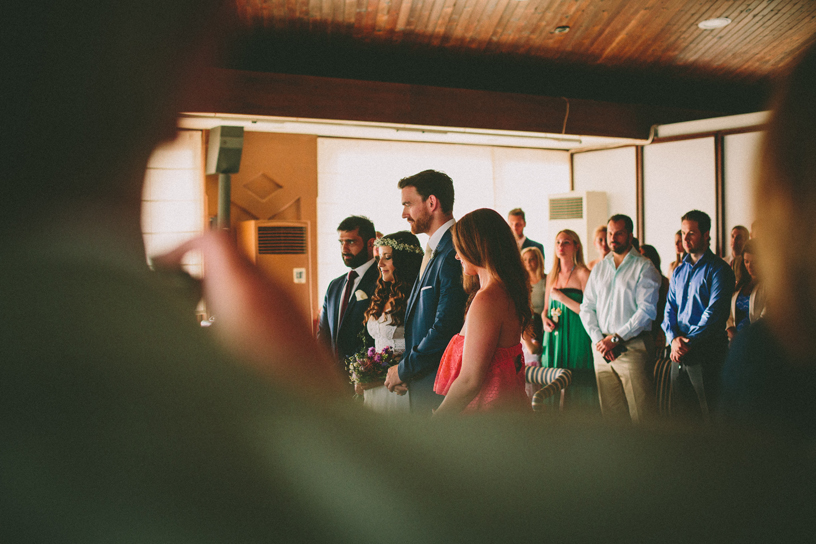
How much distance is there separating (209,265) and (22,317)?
11 cm

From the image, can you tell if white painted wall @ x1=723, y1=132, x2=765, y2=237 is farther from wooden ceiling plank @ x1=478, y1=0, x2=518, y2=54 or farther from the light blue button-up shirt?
the light blue button-up shirt

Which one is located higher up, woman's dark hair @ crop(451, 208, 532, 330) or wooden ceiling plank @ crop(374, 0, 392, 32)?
wooden ceiling plank @ crop(374, 0, 392, 32)

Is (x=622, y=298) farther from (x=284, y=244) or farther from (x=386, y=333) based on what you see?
(x=284, y=244)

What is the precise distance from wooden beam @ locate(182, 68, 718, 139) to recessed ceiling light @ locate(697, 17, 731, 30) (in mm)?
1593

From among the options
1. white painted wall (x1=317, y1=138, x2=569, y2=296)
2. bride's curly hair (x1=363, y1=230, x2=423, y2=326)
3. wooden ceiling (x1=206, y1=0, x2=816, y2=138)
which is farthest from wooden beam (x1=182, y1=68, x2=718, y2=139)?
bride's curly hair (x1=363, y1=230, x2=423, y2=326)

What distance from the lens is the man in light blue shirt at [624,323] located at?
4.04m

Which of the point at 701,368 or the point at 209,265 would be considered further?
the point at 701,368

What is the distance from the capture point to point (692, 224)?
12.8ft

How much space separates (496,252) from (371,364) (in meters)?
0.85

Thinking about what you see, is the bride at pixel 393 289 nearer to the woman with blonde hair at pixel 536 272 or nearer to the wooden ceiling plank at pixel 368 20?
the woman with blonde hair at pixel 536 272

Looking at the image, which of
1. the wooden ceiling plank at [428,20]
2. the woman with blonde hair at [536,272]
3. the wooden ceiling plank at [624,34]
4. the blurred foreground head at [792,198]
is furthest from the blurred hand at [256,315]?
the wooden ceiling plank at [624,34]

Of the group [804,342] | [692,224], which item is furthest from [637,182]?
[804,342]

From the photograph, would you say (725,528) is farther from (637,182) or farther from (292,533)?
(637,182)

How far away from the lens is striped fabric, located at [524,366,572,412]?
3193 millimetres
